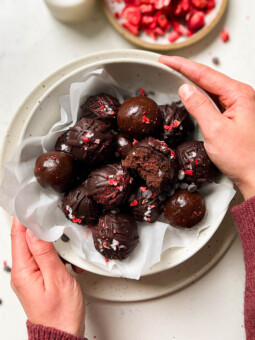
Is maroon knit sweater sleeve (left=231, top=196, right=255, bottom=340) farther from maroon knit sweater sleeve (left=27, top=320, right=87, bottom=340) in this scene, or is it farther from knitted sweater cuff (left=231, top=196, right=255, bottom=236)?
maroon knit sweater sleeve (left=27, top=320, right=87, bottom=340)

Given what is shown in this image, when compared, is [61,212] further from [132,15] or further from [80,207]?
[132,15]

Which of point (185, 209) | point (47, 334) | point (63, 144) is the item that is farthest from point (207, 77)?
point (47, 334)

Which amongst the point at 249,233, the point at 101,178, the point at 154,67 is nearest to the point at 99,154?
the point at 101,178

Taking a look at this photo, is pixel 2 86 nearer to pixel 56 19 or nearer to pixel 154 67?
pixel 56 19

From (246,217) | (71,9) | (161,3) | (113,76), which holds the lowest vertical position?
(246,217)

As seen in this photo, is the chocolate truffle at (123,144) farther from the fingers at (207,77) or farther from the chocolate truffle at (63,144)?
the fingers at (207,77)

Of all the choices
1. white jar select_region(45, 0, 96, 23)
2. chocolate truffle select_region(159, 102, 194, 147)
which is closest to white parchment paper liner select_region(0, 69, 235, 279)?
chocolate truffle select_region(159, 102, 194, 147)

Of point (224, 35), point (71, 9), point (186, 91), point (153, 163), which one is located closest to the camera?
point (153, 163)
